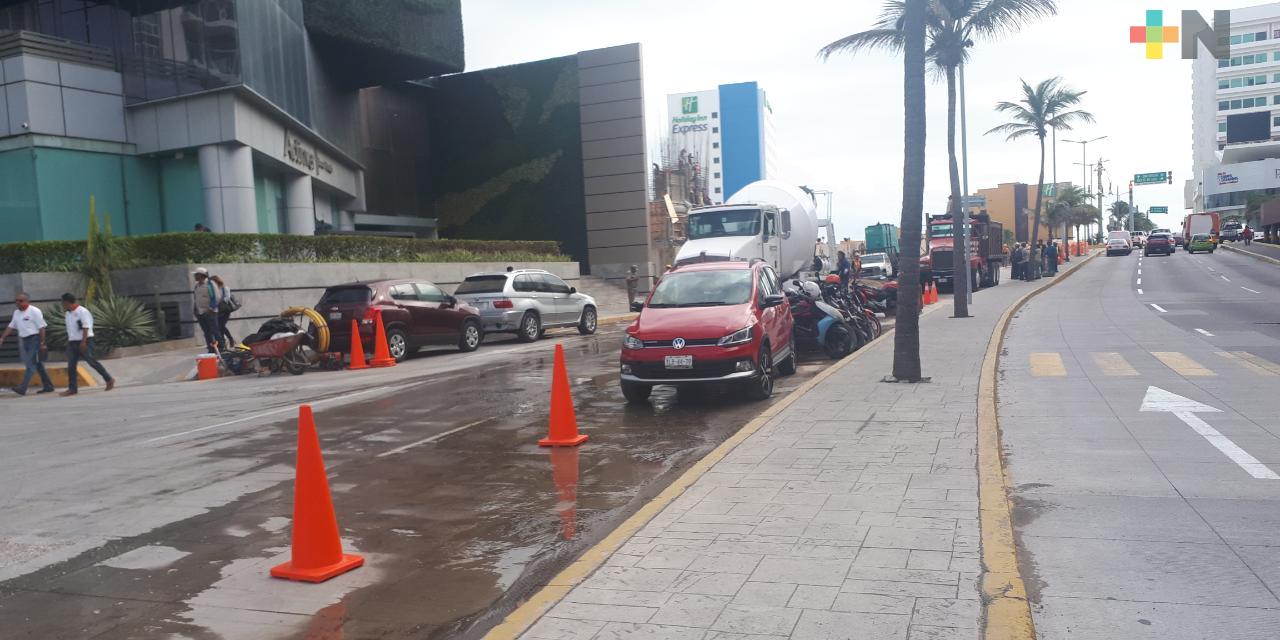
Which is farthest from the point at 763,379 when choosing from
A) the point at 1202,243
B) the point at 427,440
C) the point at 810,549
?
the point at 1202,243

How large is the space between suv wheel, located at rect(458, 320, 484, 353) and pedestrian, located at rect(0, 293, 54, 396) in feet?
24.3

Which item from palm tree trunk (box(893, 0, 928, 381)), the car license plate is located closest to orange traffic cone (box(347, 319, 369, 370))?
the car license plate

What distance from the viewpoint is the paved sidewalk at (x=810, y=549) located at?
14.0ft

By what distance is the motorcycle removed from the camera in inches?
640

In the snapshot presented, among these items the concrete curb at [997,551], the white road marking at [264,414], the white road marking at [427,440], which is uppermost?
the concrete curb at [997,551]

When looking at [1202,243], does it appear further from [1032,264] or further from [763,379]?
[763,379]

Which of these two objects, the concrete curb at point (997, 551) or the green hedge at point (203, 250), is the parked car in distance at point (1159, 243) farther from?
the concrete curb at point (997, 551)

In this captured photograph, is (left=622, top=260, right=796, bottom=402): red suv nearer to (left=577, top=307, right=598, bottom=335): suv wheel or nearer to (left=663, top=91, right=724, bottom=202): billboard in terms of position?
(left=577, top=307, right=598, bottom=335): suv wheel

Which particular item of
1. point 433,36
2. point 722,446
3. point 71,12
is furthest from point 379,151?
point 722,446

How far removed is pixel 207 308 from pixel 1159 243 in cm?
6449

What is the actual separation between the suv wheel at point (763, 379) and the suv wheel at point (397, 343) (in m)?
8.80

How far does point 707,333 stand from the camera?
11078 millimetres

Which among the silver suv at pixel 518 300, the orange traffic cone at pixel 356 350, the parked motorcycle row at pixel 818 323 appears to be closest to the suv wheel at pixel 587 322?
the silver suv at pixel 518 300

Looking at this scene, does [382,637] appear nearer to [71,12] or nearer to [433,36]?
[71,12]
